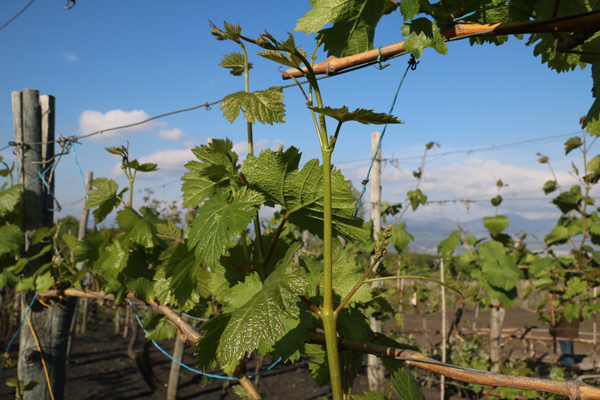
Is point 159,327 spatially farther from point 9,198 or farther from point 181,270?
point 9,198

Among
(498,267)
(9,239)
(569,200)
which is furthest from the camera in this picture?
(498,267)

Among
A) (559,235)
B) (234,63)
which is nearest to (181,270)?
(234,63)

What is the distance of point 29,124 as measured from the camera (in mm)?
2848

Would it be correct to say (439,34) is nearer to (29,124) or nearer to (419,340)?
(29,124)

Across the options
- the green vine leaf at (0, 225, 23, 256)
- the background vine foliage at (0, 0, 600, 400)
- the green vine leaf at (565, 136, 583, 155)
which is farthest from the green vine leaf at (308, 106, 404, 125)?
the green vine leaf at (565, 136, 583, 155)

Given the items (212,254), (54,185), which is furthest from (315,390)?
(212,254)

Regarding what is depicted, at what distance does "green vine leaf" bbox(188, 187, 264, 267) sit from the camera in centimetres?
73

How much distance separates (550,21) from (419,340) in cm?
1096

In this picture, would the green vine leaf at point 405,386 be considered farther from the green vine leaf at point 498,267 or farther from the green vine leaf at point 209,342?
the green vine leaf at point 498,267

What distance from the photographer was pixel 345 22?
0.76 meters

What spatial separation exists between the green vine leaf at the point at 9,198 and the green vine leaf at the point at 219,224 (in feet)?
8.28

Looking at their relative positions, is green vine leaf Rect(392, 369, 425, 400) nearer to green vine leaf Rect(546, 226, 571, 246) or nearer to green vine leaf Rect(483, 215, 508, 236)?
green vine leaf Rect(483, 215, 508, 236)

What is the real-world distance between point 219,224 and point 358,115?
361mm

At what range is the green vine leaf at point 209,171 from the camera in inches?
35.7
